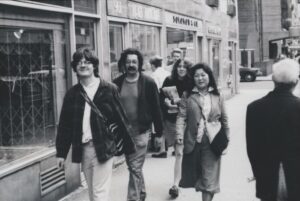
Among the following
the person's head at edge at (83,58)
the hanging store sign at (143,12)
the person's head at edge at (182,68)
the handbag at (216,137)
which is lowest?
the handbag at (216,137)

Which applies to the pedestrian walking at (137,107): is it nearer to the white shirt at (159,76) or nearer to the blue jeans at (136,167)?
the blue jeans at (136,167)

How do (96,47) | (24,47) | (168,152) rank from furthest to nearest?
(168,152)
(96,47)
(24,47)

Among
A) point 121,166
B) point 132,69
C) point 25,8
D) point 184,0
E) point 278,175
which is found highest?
point 184,0

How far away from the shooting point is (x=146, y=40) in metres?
11.4

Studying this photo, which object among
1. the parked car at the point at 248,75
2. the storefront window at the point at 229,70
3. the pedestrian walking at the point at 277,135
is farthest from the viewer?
the parked car at the point at 248,75

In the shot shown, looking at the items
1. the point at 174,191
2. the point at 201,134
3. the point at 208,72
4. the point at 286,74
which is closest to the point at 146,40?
the point at 174,191

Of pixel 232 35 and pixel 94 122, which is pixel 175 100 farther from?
pixel 232 35

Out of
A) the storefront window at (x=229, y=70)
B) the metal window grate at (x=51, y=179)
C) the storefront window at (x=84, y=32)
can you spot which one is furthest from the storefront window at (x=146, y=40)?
the storefront window at (x=229, y=70)

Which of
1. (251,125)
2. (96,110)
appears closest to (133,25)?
(96,110)

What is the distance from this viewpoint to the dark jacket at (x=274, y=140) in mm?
4141

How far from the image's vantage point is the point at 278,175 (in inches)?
167

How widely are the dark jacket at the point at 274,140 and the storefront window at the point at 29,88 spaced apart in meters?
2.90

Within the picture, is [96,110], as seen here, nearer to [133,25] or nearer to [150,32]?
[133,25]

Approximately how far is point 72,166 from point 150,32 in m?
5.06
